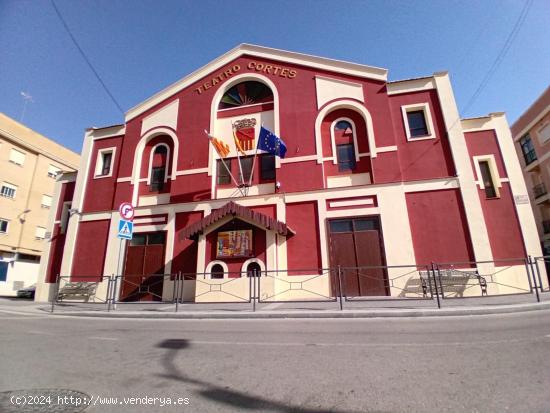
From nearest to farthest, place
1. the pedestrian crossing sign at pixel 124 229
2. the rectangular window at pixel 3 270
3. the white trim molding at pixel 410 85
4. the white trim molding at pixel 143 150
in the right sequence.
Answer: the pedestrian crossing sign at pixel 124 229, the white trim molding at pixel 410 85, the white trim molding at pixel 143 150, the rectangular window at pixel 3 270

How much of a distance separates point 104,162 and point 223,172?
849 centimetres

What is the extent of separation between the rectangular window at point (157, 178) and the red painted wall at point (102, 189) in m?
1.57

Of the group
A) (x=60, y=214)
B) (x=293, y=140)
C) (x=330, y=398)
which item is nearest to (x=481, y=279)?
(x=293, y=140)

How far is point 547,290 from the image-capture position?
11.9 meters

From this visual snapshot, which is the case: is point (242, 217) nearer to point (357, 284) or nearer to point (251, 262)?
point (251, 262)

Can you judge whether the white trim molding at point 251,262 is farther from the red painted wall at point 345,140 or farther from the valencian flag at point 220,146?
the valencian flag at point 220,146

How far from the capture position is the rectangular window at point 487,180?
14.1 metres

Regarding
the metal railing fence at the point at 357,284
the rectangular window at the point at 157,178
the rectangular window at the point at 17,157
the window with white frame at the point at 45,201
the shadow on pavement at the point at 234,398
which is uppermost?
the rectangular window at the point at 17,157

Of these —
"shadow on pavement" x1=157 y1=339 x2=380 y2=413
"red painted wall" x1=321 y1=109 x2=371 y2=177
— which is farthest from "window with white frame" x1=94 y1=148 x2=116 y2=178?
"shadow on pavement" x1=157 y1=339 x2=380 y2=413

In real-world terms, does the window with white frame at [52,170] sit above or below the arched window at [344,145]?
above

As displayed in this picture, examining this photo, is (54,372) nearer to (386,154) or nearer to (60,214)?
(386,154)

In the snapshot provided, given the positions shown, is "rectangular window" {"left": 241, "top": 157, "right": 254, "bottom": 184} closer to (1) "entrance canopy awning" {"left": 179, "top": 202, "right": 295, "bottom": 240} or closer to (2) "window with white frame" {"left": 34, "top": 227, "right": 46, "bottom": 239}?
(1) "entrance canopy awning" {"left": 179, "top": 202, "right": 295, "bottom": 240}

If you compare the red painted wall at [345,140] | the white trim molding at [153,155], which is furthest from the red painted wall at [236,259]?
the white trim molding at [153,155]

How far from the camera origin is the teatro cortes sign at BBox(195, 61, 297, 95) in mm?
16953
